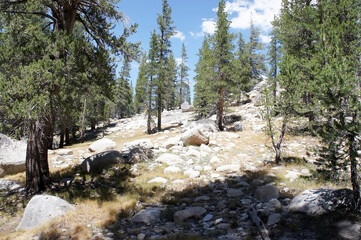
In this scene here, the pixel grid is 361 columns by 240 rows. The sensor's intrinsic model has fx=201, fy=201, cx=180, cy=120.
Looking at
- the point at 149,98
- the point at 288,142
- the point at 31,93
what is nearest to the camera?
the point at 31,93

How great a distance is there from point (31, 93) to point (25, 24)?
3604 mm

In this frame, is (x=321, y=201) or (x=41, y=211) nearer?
(x=321, y=201)

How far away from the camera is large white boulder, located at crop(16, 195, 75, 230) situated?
5.31 metres

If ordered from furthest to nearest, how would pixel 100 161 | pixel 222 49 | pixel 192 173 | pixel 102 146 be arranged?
1. pixel 222 49
2. pixel 102 146
3. pixel 100 161
4. pixel 192 173

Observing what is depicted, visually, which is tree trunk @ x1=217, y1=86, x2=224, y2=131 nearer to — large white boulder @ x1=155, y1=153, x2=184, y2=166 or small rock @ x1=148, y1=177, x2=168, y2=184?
large white boulder @ x1=155, y1=153, x2=184, y2=166

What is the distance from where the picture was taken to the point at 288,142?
13336 millimetres

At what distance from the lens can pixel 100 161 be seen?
10398mm

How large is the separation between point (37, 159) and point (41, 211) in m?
2.49

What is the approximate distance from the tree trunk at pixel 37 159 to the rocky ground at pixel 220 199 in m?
1.19

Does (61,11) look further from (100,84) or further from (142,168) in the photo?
(142,168)

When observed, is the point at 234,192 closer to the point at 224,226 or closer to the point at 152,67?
the point at 224,226

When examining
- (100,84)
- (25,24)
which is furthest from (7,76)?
(100,84)

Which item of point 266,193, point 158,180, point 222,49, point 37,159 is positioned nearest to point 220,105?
point 222,49

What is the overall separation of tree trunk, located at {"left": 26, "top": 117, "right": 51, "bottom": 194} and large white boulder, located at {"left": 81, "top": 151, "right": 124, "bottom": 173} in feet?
8.22
